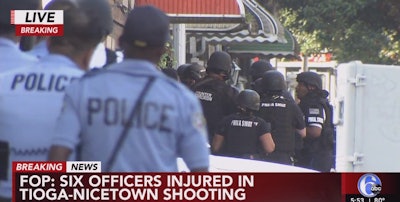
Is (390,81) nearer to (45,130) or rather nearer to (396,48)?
(45,130)

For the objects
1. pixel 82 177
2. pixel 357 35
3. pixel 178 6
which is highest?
pixel 357 35

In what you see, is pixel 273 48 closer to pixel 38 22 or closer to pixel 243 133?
pixel 243 133

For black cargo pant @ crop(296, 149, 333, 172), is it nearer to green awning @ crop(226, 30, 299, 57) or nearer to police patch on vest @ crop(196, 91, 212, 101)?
police patch on vest @ crop(196, 91, 212, 101)

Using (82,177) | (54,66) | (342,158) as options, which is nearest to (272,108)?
(342,158)

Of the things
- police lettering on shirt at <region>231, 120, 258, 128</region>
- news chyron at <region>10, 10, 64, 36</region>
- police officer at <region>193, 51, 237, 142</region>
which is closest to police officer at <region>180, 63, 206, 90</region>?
police officer at <region>193, 51, 237, 142</region>

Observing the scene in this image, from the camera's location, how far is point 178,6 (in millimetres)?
10523

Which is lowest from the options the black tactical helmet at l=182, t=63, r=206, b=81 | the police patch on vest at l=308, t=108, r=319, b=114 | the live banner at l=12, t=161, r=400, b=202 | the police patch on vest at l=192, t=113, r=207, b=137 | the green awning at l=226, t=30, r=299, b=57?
the live banner at l=12, t=161, r=400, b=202

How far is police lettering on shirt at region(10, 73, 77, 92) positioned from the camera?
378cm

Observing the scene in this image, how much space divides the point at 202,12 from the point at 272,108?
101 inches

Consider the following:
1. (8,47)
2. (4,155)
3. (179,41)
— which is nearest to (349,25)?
(179,41)

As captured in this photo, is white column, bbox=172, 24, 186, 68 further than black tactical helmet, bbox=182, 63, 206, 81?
Yes

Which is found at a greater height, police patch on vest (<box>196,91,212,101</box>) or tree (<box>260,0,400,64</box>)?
tree (<box>260,0,400,64</box>)

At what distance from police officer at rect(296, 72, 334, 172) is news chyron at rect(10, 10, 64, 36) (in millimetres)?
4166

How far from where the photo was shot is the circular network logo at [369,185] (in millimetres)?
5133
